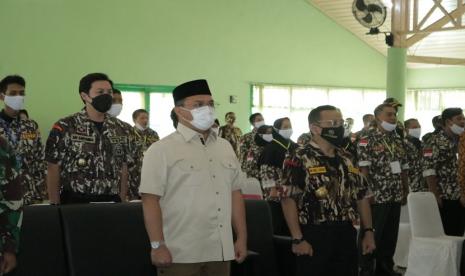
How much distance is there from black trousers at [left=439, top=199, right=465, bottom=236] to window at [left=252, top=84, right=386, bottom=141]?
8.70 m

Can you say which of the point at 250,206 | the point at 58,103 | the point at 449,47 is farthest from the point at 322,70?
the point at 250,206

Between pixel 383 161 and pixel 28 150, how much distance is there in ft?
10.2

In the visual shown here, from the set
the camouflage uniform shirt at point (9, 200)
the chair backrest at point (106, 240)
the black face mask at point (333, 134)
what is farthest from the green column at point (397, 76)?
the camouflage uniform shirt at point (9, 200)

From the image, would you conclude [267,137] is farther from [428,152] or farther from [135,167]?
[135,167]

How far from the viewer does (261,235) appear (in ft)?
14.8

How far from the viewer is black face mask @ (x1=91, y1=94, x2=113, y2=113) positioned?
4.18 m

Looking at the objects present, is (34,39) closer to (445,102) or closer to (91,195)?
(91,195)

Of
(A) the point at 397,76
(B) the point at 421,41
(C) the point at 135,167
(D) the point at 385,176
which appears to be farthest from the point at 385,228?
(B) the point at 421,41

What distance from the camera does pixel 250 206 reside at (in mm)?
4551

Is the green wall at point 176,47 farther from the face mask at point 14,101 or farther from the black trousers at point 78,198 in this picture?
the black trousers at point 78,198

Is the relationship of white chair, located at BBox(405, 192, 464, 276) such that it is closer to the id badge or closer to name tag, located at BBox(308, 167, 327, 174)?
the id badge

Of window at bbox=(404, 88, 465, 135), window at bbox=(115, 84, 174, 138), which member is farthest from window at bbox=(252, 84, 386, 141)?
window at bbox=(115, 84, 174, 138)

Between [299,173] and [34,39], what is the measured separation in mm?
8876

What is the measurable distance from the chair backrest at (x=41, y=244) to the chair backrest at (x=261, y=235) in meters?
1.33
